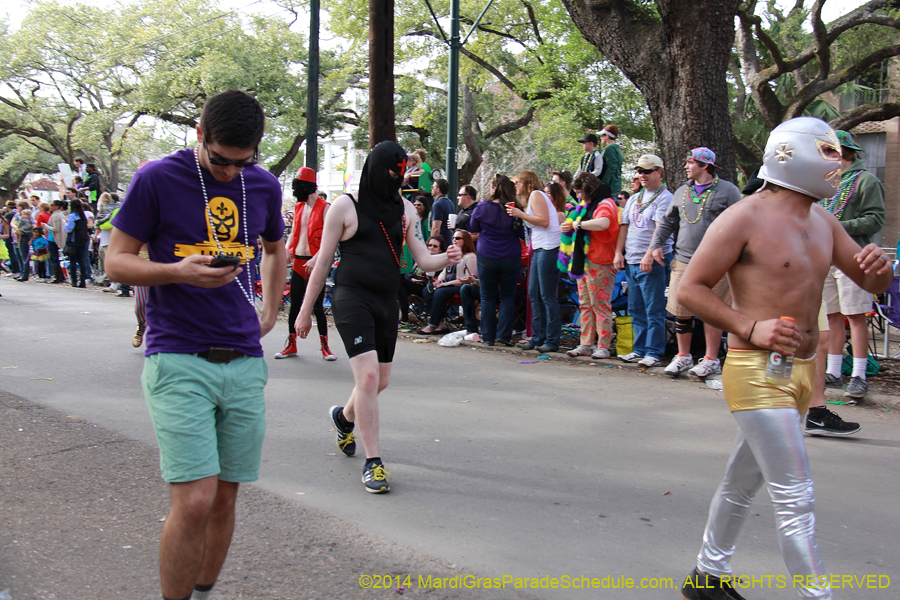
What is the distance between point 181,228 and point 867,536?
363 centimetres

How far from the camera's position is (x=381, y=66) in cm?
1079

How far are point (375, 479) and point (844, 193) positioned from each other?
4584 millimetres

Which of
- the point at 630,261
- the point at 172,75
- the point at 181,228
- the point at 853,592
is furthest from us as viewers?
the point at 172,75

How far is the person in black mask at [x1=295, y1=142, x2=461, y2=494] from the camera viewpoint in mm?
4551

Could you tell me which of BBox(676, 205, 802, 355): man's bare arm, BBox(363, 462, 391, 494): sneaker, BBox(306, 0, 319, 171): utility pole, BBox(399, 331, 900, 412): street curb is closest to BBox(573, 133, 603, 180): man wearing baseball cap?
BBox(399, 331, 900, 412): street curb

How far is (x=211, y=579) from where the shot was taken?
110 inches

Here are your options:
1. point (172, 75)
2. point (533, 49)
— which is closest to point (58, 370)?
point (533, 49)

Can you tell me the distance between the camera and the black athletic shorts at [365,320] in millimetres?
4559

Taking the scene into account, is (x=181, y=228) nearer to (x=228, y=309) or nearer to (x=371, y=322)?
(x=228, y=309)

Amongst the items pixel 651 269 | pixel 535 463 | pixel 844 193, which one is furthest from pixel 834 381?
pixel 535 463

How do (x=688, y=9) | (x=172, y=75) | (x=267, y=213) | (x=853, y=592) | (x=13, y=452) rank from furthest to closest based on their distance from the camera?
1. (x=172, y=75)
2. (x=688, y=9)
3. (x=13, y=452)
4. (x=853, y=592)
5. (x=267, y=213)

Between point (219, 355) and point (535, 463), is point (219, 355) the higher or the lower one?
the higher one

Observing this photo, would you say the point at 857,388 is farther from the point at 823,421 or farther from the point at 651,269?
the point at 651,269

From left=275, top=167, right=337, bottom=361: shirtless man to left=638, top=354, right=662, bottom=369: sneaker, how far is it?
11.4 ft
